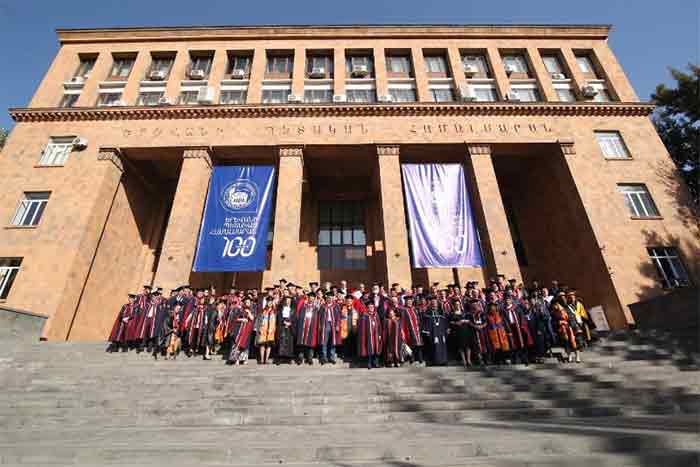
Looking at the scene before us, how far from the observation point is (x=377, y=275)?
18.4m

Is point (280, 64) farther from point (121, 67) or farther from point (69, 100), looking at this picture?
point (69, 100)

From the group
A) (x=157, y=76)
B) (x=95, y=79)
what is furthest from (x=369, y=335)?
→ (x=95, y=79)

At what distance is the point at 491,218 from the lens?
15.6 metres

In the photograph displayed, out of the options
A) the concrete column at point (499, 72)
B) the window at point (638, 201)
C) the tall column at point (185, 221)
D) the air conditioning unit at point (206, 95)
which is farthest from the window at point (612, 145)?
the air conditioning unit at point (206, 95)

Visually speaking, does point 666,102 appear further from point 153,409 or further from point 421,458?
point 153,409

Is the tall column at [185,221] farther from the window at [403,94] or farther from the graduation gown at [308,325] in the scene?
the window at [403,94]

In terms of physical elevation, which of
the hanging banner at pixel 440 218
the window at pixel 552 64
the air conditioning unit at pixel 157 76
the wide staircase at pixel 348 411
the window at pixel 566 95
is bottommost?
the wide staircase at pixel 348 411

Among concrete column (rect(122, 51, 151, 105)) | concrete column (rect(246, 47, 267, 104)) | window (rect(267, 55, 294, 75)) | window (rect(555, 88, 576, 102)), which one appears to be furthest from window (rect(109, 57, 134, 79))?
window (rect(555, 88, 576, 102))

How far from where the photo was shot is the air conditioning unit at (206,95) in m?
18.6

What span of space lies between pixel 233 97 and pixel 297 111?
469cm

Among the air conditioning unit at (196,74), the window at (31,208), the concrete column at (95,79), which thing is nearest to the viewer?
the window at (31,208)

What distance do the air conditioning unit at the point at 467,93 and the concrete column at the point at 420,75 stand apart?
1.79 m

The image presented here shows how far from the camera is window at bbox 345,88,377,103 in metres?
19.6

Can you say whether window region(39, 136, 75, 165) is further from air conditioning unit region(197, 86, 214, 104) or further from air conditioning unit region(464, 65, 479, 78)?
air conditioning unit region(464, 65, 479, 78)
